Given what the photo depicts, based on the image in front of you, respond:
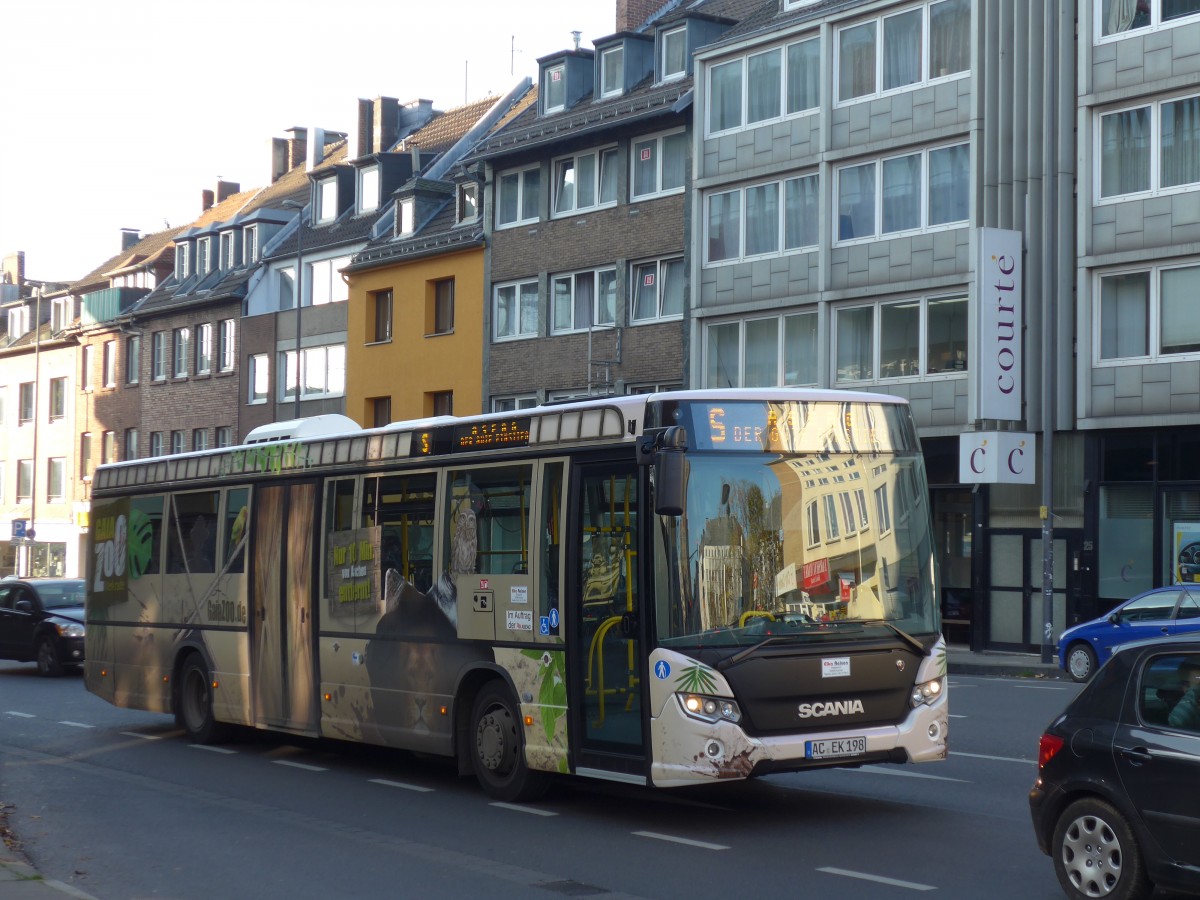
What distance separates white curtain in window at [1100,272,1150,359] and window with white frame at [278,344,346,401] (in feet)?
85.4

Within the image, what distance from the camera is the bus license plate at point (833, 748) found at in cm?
1066

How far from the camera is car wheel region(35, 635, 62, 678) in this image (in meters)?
27.2

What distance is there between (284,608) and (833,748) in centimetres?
642

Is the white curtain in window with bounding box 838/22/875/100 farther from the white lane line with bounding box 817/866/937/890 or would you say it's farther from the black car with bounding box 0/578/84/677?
the white lane line with bounding box 817/866/937/890

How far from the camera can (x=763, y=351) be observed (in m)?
37.1

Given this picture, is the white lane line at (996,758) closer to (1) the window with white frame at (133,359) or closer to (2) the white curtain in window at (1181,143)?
(2) the white curtain in window at (1181,143)

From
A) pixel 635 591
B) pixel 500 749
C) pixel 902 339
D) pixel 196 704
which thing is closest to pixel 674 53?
pixel 902 339

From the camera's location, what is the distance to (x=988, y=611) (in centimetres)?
3241

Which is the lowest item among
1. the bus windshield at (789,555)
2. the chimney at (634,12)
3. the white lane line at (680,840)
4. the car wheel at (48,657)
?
the car wheel at (48,657)

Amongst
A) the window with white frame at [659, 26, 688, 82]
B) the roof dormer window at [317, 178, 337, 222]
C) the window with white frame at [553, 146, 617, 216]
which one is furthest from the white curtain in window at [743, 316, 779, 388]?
the roof dormer window at [317, 178, 337, 222]

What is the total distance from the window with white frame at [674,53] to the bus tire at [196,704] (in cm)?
2647

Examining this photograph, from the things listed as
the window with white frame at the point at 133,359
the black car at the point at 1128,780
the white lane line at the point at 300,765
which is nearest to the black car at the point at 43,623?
the white lane line at the point at 300,765

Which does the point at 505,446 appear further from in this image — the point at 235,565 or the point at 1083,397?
the point at 1083,397

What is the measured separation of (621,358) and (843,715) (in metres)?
29.8
